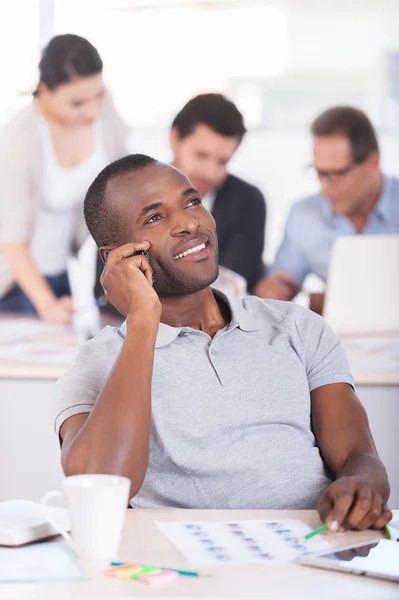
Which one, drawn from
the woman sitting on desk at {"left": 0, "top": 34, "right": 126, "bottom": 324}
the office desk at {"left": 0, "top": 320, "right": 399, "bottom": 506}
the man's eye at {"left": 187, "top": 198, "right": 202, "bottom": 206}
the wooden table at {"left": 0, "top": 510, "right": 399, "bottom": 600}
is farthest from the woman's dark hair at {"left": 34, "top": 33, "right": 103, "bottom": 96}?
the wooden table at {"left": 0, "top": 510, "right": 399, "bottom": 600}

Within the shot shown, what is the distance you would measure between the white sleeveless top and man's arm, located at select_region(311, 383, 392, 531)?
1754mm

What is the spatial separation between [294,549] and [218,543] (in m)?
0.09

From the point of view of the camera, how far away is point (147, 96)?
3072mm

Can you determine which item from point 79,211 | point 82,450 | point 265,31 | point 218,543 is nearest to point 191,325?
point 82,450

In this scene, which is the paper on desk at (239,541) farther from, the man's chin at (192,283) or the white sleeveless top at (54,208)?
the white sleeveless top at (54,208)

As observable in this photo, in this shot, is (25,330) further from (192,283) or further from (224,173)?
(192,283)

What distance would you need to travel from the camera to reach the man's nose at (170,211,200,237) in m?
1.58

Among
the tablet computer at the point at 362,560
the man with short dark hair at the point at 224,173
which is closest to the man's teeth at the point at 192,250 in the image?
the tablet computer at the point at 362,560

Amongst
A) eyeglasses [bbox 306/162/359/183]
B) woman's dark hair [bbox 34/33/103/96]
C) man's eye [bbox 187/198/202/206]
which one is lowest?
eyeglasses [bbox 306/162/359/183]

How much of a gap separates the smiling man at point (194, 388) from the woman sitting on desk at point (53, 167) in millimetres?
1461

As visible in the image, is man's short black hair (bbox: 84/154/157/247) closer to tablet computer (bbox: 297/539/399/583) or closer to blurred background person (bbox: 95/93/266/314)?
tablet computer (bbox: 297/539/399/583)

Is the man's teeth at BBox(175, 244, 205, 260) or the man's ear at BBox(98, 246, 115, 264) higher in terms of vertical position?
the man's teeth at BBox(175, 244, 205, 260)

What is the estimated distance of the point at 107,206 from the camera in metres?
1.66

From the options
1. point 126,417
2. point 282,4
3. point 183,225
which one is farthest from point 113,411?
point 282,4
